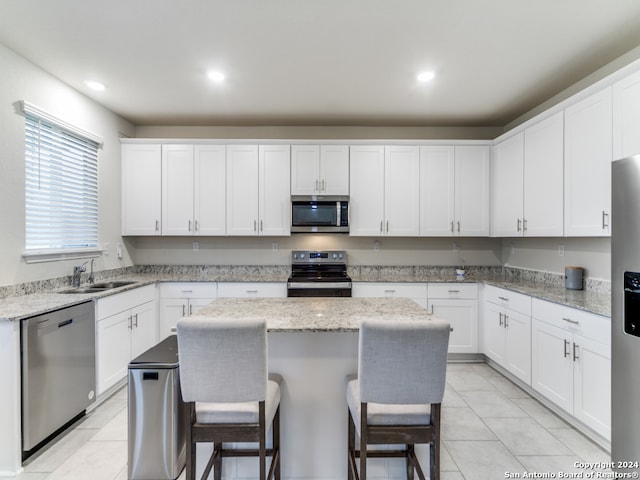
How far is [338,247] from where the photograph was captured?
4.15 m

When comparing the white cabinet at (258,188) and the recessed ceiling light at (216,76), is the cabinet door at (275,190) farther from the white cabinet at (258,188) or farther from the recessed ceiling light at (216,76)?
the recessed ceiling light at (216,76)

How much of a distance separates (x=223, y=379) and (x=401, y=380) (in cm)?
75

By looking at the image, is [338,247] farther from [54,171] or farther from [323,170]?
[54,171]

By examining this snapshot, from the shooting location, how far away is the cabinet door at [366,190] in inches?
150

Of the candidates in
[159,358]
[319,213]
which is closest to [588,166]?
[319,213]

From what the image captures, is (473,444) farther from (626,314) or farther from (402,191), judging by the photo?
(402,191)

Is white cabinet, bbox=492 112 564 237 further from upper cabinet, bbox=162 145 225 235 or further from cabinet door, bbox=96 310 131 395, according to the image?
cabinet door, bbox=96 310 131 395

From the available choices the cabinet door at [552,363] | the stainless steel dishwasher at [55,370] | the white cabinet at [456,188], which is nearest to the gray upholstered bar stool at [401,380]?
the cabinet door at [552,363]

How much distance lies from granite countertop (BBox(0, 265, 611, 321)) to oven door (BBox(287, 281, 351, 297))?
0.54ft

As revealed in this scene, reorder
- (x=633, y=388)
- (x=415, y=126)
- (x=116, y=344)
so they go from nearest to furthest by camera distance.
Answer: (x=633, y=388)
(x=116, y=344)
(x=415, y=126)

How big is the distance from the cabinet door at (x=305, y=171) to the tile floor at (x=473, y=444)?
2583 millimetres

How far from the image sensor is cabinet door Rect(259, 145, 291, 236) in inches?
150

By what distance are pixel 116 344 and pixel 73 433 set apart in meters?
0.71

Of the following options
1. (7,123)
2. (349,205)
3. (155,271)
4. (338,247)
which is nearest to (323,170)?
(349,205)
